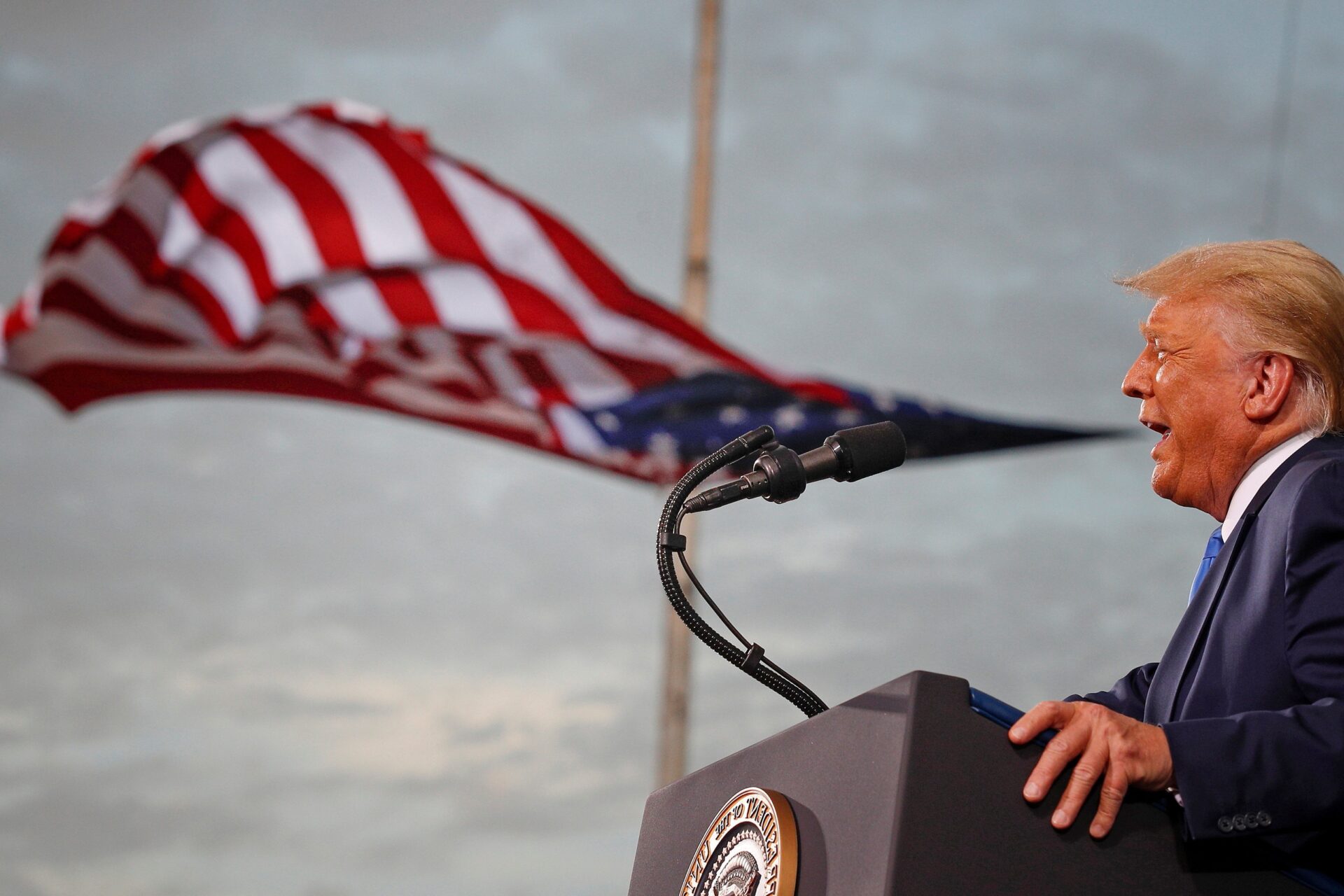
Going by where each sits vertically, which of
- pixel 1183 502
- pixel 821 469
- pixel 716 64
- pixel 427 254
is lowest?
pixel 821 469

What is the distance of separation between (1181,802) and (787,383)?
7334 millimetres

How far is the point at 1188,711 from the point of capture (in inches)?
67.1

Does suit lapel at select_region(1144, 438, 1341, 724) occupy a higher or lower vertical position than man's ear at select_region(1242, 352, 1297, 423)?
lower

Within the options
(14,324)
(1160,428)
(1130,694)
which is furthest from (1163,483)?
(14,324)

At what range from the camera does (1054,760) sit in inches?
53.6

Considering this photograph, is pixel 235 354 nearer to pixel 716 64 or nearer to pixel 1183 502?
pixel 716 64

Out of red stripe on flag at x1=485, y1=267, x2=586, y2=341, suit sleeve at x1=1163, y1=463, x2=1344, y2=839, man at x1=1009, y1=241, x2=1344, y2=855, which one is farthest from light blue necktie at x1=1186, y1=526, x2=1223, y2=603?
red stripe on flag at x1=485, y1=267, x2=586, y2=341

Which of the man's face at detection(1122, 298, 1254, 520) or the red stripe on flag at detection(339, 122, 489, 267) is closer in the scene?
the man's face at detection(1122, 298, 1254, 520)

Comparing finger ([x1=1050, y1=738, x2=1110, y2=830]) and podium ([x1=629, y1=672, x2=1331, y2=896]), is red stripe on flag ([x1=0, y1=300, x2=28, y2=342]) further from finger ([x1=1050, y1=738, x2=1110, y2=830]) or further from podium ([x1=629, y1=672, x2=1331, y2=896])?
finger ([x1=1050, y1=738, x2=1110, y2=830])

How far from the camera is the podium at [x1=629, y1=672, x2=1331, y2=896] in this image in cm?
133

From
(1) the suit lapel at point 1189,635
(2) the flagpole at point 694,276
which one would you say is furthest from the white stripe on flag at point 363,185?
(1) the suit lapel at point 1189,635

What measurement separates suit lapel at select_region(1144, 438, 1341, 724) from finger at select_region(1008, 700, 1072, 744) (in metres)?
0.41

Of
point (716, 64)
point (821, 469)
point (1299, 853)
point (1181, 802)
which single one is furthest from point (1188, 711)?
point (716, 64)

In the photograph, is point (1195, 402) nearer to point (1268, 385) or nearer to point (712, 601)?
point (1268, 385)
